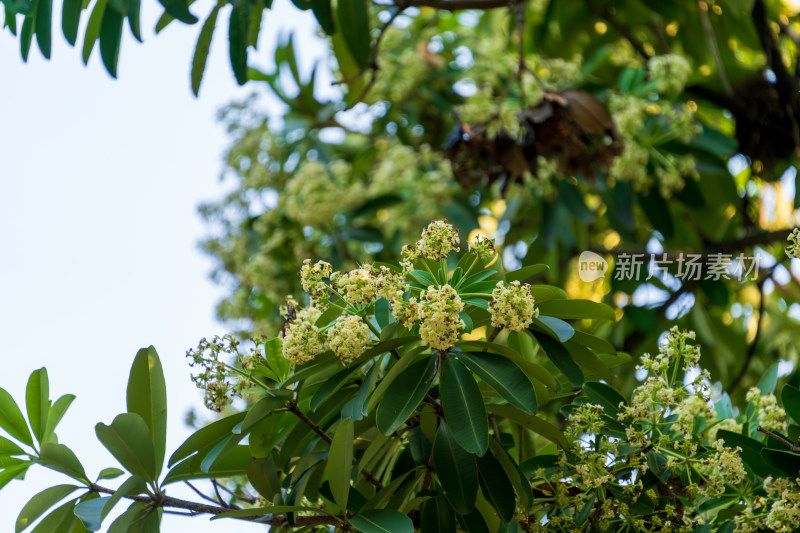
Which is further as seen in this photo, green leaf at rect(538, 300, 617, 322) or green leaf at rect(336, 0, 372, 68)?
green leaf at rect(336, 0, 372, 68)

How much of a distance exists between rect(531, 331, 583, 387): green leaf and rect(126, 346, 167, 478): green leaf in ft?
1.54

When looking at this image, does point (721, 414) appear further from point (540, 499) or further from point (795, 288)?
point (795, 288)

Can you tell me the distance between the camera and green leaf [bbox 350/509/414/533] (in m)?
0.92

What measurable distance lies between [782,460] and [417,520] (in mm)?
452

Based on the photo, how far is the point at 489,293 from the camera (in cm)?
100

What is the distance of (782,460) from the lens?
3.22 feet

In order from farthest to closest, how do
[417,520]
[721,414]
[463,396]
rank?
[721,414]
[417,520]
[463,396]

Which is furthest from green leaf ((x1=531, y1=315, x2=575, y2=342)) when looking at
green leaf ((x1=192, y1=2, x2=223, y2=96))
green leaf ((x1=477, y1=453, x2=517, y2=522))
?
green leaf ((x1=192, y1=2, x2=223, y2=96))

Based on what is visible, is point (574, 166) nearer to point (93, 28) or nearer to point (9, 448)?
point (93, 28)

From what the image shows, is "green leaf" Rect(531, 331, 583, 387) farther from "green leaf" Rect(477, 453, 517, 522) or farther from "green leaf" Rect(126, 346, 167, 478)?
"green leaf" Rect(126, 346, 167, 478)

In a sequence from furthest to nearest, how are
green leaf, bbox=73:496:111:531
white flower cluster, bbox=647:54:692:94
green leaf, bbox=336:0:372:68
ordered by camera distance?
1. white flower cluster, bbox=647:54:692:94
2. green leaf, bbox=336:0:372:68
3. green leaf, bbox=73:496:111:531

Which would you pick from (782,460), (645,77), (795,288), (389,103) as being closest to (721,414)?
(782,460)

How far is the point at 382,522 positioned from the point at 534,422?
0.78 ft

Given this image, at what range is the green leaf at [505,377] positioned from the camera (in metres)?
0.94
